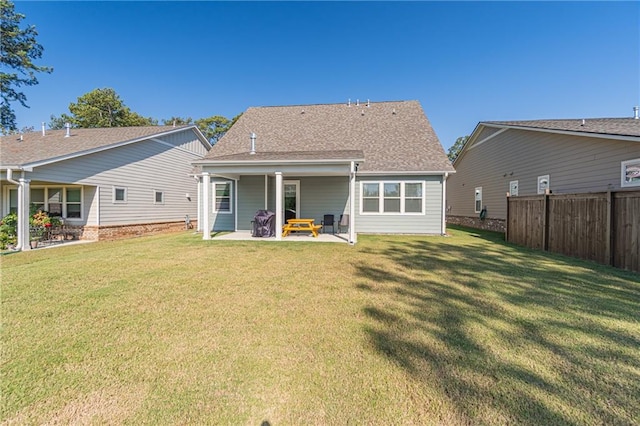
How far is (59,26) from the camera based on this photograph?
13.6 metres

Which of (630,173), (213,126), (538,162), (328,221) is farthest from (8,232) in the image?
(213,126)

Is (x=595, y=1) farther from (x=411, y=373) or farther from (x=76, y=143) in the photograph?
(x=76, y=143)

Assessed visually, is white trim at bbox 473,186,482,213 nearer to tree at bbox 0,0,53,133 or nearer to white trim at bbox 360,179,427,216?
white trim at bbox 360,179,427,216

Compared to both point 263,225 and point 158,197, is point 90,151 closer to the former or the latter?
point 158,197

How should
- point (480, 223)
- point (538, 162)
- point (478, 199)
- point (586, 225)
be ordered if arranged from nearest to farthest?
point (586, 225), point (538, 162), point (480, 223), point (478, 199)

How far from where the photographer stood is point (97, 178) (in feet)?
35.9

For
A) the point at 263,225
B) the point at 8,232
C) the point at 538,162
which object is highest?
the point at 538,162

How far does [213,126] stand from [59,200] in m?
26.4

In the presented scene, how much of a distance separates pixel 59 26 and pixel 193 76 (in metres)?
7.07

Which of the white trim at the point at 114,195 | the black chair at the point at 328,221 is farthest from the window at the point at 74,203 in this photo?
the black chair at the point at 328,221

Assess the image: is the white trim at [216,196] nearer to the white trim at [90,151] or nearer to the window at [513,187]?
the white trim at [90,151]

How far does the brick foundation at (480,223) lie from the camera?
13284 mm

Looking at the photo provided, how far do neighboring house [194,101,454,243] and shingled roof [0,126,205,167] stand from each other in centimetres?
405

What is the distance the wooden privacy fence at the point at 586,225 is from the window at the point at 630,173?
82.4 inches
